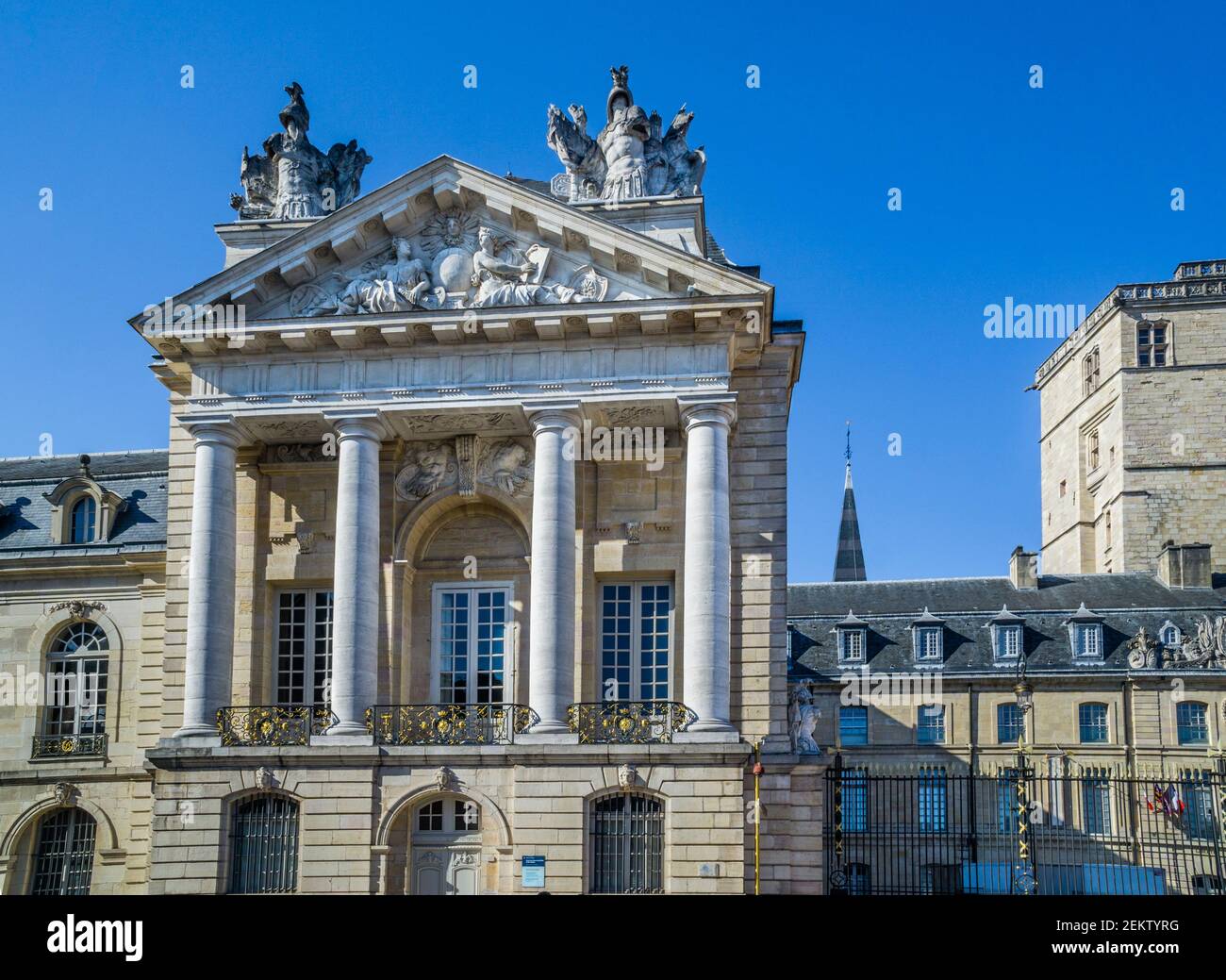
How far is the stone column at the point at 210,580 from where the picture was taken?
30.3m

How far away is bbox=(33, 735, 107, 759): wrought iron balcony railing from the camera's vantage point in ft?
119

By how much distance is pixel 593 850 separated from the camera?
29.2 metres

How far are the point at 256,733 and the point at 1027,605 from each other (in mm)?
40888

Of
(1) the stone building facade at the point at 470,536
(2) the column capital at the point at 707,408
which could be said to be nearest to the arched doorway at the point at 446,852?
(1) the stone building facade at the point at 470,536

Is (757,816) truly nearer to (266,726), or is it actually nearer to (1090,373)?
(266,726)

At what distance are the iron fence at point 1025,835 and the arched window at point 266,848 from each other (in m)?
10.3

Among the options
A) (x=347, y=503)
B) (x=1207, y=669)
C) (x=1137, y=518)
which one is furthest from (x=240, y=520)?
(x=1137, y=518)

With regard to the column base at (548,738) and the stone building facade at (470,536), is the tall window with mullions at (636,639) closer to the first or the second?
the stone building facade at (470,536)

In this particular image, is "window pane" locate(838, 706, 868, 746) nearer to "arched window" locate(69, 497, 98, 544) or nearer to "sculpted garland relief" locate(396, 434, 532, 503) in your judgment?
"sculpted garland relief" locate(396, 434, 532, 503)

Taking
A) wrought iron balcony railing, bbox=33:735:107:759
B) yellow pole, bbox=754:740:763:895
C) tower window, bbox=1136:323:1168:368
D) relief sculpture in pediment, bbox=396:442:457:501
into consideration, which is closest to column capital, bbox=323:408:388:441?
relief sculpture in pediment, bbox=396:442:457:501

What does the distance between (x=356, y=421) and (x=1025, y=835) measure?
14858 millimetres

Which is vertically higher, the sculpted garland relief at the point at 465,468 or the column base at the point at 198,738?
the sculpted garland relief at the point at 465,468

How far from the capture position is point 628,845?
2912 cm
